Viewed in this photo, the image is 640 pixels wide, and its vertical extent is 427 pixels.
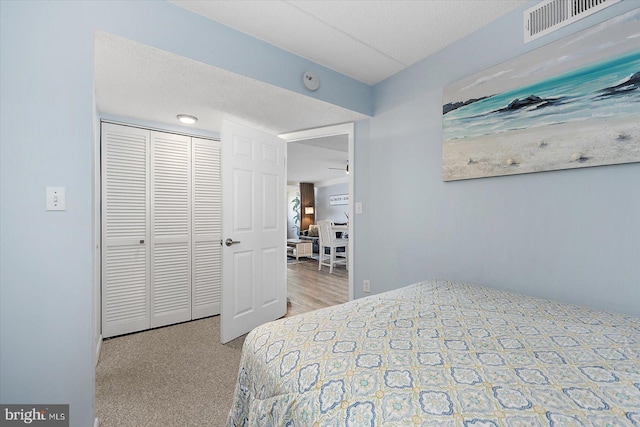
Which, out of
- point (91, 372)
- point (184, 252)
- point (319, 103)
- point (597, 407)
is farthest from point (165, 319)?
point (597, 407)

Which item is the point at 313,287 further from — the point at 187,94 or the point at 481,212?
the point at 187,94

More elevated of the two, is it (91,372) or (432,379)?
(432,379)

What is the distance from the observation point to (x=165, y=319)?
9.50 feet

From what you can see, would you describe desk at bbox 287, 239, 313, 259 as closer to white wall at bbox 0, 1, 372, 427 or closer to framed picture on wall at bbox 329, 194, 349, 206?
framed picture on wall at bbox 329, 194, 349, 206

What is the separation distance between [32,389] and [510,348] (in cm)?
198

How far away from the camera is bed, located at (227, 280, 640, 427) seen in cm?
68

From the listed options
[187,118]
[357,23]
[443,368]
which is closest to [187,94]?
[187,118]

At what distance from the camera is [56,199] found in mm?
1328

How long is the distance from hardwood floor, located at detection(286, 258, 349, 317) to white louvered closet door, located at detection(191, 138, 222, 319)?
36.5 inches

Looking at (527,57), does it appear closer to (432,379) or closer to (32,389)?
(432,379)

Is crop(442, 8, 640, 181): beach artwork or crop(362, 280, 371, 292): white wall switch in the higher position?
crop(442, 8, 640, 181): beach artwork

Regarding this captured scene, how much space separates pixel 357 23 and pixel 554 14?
1091 millimetres

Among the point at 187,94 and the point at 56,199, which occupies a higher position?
the point at 187,94

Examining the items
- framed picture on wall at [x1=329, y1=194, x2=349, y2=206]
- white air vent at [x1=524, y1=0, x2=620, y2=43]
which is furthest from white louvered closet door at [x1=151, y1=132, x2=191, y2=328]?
framed picture on wall at [x1=329, y1=194, x2=349, y2=206]
